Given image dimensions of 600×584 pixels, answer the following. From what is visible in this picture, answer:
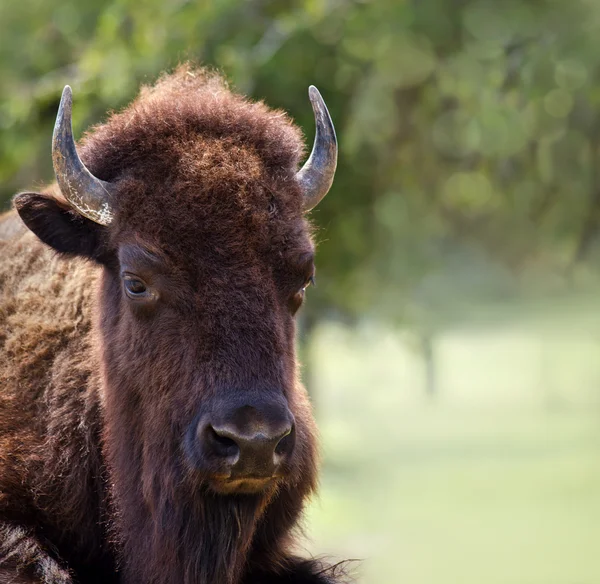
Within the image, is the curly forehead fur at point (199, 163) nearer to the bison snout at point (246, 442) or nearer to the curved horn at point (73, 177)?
the curved horn at point (73, 177)

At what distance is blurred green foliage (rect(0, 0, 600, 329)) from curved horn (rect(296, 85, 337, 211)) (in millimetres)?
4223

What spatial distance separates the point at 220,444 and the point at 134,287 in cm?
99

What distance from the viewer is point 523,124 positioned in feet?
34.7

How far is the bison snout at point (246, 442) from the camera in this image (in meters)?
4.05

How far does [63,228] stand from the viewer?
495cm

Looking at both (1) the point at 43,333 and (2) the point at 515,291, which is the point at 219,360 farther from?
(2) the point at 515,291

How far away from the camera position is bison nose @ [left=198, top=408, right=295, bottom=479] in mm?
4047

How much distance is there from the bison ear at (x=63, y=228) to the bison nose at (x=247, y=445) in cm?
133

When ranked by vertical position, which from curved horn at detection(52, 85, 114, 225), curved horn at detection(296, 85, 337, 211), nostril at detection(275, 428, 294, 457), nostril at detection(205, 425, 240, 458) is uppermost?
curved horn at detection(296, 85, 337, 211)

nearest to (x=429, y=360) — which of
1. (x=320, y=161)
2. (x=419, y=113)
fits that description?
(x=419, y=113)

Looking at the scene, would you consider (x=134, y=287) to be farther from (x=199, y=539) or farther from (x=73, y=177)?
(x=199, y=539)

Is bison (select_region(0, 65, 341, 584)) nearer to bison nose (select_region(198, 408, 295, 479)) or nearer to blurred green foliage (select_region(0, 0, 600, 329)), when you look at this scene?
bison nose (select_region(198, 408, 295, 479))

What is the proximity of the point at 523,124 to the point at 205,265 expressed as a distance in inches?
277

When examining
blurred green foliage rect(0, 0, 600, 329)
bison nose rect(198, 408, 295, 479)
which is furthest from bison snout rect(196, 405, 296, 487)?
blurred green foliage rect(0, 0, 600, 329)
